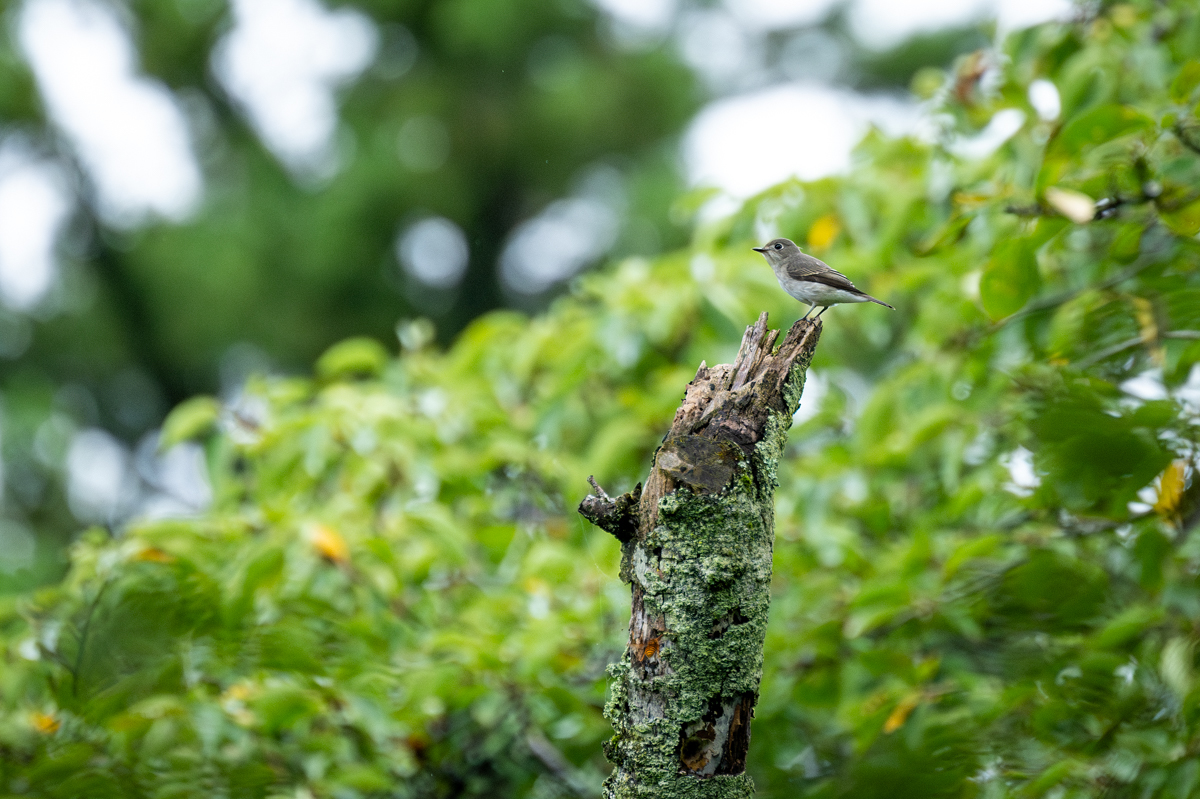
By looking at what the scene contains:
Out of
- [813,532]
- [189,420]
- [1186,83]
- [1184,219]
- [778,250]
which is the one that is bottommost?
[813,532]

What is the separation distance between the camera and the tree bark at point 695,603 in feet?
4.11

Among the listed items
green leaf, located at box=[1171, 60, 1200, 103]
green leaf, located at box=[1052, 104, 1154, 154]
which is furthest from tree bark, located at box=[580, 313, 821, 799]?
green leaf, located at box=[1171, 60, 1200, 103]

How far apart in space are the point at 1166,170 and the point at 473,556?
7.78ft

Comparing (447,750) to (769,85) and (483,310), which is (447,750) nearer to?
(483,310)

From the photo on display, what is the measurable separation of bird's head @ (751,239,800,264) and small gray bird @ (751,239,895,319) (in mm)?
61

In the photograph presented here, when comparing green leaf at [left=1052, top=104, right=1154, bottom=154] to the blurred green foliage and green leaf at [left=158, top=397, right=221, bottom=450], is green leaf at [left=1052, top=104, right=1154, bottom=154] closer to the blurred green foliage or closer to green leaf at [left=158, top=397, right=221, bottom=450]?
the blurred green foliage

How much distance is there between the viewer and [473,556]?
3.21 m

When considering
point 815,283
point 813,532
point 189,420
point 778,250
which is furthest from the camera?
point 189,420

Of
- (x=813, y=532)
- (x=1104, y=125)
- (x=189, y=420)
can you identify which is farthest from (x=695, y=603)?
(x=189, y=420)

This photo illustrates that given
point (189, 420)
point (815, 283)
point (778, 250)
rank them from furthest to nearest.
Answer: point (189, 420), point (778, 250), point (815, 283)

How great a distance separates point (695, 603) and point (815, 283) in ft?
4.48

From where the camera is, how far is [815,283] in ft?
7.91

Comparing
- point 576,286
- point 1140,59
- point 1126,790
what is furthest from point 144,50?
point 1126,790

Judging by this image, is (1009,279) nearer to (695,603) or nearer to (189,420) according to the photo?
(695,603)
